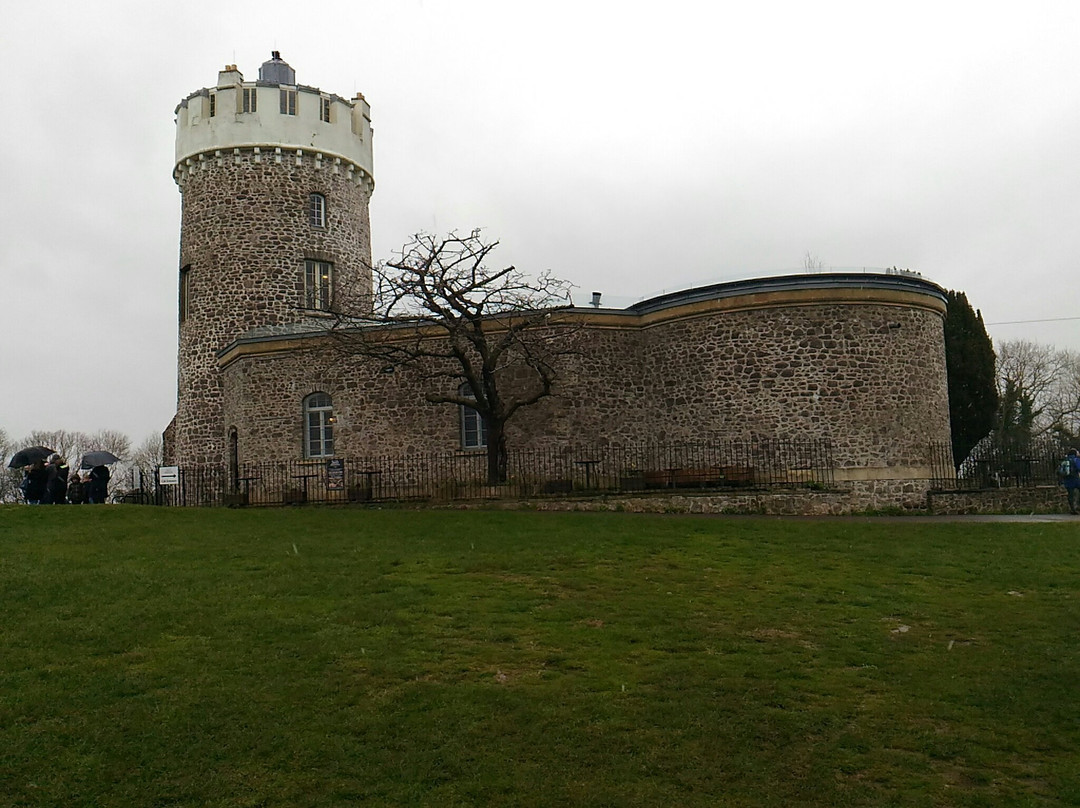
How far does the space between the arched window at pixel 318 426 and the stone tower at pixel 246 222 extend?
4.77 meters

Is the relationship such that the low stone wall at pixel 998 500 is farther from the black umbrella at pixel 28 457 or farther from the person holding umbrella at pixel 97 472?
the black umbrella at pixel 28 457

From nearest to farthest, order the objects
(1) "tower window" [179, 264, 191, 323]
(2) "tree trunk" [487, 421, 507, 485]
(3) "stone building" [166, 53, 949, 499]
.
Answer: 1. (3) "stone building" [166, 53, 949, 499]
2. (2) "tree trunk" [487, 421, 507, 485]
3. (1) "tower window" [179, 264, 191, 323]

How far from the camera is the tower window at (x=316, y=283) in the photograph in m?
31.1

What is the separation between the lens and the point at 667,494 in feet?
68.2

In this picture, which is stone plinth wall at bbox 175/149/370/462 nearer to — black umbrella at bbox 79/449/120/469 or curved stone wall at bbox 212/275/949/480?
curved stone wall at bbox 212/275/949/480

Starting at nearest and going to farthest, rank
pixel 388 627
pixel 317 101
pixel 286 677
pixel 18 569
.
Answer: pixel 286 677 → pixel 388 627 → pixel 18 569 → pixel 317 101

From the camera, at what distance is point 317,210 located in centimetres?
3155

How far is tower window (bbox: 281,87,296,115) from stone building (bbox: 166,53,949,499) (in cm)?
7

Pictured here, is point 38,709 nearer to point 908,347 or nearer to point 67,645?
point 67,645

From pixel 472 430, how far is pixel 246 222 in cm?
1117

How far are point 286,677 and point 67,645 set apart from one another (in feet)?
8.29

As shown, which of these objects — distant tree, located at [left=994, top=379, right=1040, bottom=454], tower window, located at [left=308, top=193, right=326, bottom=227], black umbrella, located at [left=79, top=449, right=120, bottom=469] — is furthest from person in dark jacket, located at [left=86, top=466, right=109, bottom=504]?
distant tree, located at [left=994, top=379, right=1040, bottom=454]

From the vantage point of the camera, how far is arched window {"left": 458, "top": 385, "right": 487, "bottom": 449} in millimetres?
24719

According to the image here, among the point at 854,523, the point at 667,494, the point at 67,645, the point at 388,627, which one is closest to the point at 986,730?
the point at 388,627
